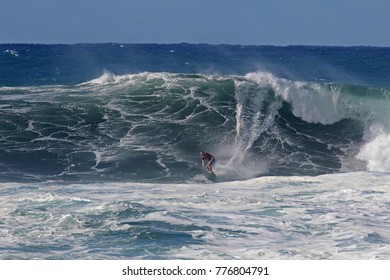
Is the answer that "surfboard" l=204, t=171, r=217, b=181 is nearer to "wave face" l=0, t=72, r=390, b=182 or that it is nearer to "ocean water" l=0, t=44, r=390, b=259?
"ocean water" l=0, t=44, r=390, b=259

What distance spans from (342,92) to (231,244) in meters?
21.2

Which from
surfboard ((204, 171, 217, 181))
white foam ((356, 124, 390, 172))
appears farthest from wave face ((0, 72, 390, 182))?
surfboard ((204, 171, 217, 181))

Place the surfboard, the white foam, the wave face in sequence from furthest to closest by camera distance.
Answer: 1. the white foam
2. the wave face
3. the surfboard

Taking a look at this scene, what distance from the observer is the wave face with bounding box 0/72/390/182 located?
23.2 metres

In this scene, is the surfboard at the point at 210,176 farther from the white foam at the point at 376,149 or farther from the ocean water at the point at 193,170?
the white foam at the point at 376,149

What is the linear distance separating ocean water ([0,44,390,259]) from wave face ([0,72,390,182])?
7cm

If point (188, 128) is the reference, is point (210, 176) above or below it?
below

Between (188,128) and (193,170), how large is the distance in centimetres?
566

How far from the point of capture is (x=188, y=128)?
28109 millimetres

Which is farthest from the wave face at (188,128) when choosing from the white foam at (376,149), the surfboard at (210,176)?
the surfboard at (210,176)

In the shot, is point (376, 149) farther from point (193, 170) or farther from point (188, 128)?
point (193, 170)

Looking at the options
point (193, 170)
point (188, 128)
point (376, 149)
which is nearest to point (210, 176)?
point (193, 170)
